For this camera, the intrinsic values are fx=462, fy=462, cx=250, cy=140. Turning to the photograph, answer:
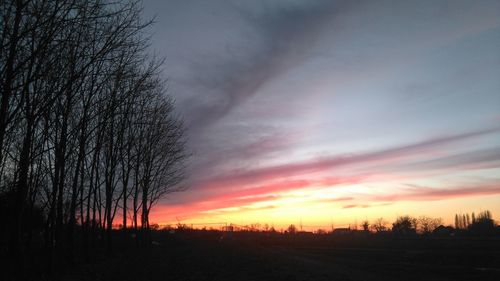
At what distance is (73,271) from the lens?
19.7 m

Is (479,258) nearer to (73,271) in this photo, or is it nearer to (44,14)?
(73,271)

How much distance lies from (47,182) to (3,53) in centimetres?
2418

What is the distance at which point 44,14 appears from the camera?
1221 centimetres

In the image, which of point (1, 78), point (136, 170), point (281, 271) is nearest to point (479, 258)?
point (281, 271)

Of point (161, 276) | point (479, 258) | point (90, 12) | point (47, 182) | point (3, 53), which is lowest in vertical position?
point (479, 258)

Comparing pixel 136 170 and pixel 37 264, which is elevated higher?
pixel 136 170

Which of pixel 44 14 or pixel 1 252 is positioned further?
pixel 1 252

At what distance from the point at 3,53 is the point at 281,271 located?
1622cm

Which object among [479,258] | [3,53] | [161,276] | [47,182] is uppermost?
[3,53]

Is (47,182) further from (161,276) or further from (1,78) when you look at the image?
(1,78)

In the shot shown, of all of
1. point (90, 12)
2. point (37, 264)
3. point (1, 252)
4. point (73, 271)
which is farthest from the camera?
point (1, 252)

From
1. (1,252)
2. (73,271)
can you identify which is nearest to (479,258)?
(73,271)

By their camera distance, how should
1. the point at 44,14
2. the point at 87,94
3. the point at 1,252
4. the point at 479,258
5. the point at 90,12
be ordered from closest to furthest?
the point at 44,14, the point at 90,12, the point at 87,94, the point at 1,252, the point at 479,258

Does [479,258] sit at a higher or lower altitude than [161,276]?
lower
